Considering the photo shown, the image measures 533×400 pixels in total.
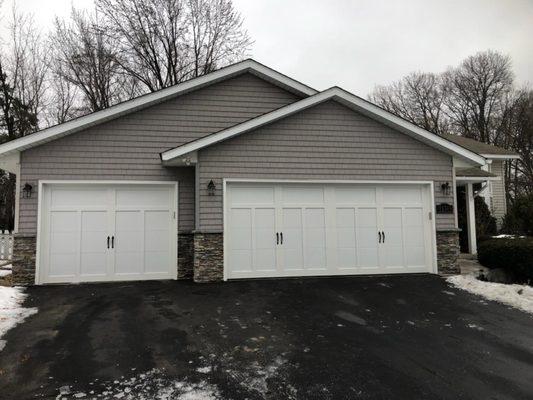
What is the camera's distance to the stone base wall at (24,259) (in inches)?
317

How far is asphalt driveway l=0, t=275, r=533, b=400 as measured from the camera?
3479 mm

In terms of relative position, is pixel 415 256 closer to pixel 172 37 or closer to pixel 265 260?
pixel 265 260

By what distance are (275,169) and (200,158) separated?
1753 millimetres

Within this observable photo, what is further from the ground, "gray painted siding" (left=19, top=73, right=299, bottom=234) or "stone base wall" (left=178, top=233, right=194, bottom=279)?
"gray painted siding" (left=19, top=73, right=299, bottom=234)

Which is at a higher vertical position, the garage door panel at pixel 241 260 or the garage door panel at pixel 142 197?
the garage door panel at pixel 142 197

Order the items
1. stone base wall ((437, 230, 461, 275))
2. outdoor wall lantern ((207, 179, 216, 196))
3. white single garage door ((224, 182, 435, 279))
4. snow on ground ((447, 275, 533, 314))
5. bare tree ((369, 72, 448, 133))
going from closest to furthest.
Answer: snow on ground ((447, 275, 533, 314))
outdoor wall lantern ((207, 179, 216, 196))
white single garage door ((224, 182, 435, 279))
stone base wall ((437, 230, 461, 275))
bare tree ((369, 72, 448, 133))

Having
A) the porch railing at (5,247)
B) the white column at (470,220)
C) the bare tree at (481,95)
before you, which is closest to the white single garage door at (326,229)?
the white column at (470,220)

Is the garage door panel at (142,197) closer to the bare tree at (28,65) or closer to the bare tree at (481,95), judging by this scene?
the bare tree at (28,65)

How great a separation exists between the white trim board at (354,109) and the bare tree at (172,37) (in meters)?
10.9

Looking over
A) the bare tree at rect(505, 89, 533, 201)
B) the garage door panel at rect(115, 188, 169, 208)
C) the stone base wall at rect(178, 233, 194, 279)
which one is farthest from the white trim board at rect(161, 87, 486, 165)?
the bare tree at rect(505, 89, 533, 201)

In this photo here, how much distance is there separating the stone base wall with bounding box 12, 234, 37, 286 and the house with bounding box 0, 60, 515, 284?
0.03 m

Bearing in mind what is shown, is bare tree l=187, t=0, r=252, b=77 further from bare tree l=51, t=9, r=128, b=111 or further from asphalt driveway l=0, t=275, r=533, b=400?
asphalt driveway l=0, t=275, r=533, b=400

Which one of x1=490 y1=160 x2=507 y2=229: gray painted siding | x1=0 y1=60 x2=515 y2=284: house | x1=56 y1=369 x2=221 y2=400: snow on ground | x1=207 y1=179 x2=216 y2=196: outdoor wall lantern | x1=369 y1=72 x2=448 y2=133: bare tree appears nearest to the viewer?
x1=56 y1=369 x2=221 y2=400: snow on ground

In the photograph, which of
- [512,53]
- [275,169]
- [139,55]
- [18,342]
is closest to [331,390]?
[18,342]
